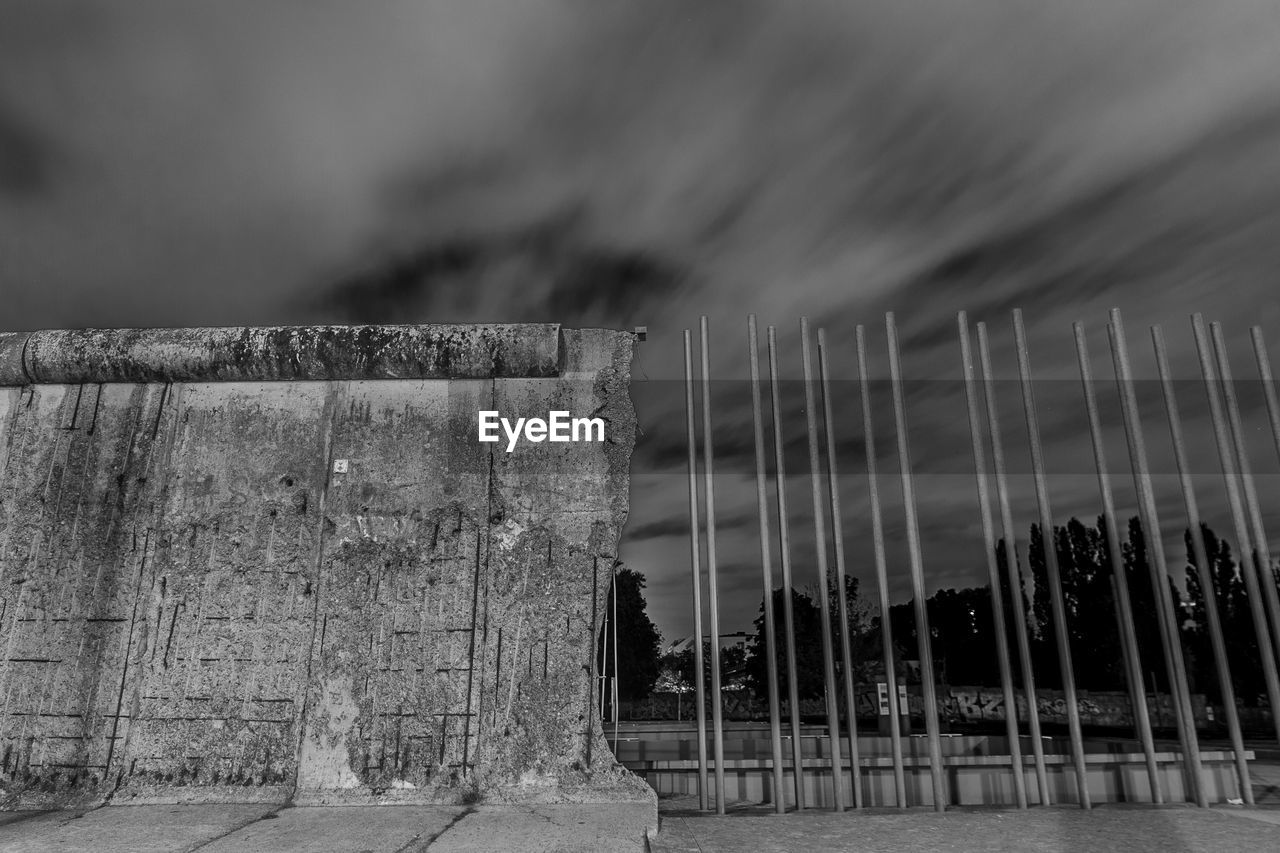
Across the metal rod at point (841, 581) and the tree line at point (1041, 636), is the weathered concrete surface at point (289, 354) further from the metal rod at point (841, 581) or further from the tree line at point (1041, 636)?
the tree line at point (1041, 636)

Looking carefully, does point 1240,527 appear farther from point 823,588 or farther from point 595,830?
point 595,830

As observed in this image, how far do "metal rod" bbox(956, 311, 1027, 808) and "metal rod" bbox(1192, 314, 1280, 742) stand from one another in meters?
1.04

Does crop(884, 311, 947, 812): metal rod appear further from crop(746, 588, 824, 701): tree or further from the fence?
crop(746, 588, 824, 701): tree

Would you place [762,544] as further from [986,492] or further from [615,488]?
[986,492]

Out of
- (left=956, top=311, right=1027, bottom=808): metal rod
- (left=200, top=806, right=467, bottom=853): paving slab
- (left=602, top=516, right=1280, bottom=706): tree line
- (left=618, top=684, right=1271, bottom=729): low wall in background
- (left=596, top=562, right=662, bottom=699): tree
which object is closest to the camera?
(left=200, top=806, right=467, bottom=853): paving slab

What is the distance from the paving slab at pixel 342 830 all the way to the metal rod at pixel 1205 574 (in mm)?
3388

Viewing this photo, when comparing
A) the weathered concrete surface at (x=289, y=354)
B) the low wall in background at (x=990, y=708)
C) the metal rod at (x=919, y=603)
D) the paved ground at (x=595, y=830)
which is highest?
the weathered concrete surface at (x=289, y=354)

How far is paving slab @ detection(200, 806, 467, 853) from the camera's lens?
8.32 ft

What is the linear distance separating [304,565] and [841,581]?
2.48 meters

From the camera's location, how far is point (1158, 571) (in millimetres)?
3350

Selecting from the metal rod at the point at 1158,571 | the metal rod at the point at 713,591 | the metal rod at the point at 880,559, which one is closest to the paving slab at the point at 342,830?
the metal rod at the point at 713,591

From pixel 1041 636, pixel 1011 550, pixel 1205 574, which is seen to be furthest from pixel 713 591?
pixel 1041 636

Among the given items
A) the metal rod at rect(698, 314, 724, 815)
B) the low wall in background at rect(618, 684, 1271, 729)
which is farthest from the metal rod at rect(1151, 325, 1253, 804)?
the low wall in background at rect(618, 684, 1271, 729)

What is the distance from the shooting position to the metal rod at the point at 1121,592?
3360mm
